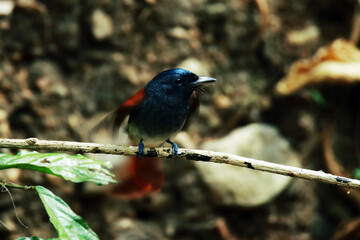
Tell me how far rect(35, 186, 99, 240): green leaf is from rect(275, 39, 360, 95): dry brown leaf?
Result: 279 centimetres

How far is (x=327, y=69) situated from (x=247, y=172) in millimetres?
1163

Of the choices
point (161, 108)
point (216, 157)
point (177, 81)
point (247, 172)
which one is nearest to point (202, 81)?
point (177, 81)

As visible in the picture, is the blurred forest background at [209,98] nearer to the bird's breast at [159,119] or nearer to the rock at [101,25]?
the rock at [101,25]

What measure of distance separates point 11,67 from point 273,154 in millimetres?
2399

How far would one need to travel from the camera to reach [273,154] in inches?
157

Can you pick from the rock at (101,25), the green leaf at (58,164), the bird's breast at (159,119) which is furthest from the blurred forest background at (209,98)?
the green leaf at (58,164)

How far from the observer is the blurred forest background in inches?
142

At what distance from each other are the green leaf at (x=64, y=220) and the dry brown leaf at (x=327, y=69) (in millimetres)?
2786

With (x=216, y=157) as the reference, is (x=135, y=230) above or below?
above

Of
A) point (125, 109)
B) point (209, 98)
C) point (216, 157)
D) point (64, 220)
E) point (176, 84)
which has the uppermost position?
point (209, 98)

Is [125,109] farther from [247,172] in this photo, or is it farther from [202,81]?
[247,172]

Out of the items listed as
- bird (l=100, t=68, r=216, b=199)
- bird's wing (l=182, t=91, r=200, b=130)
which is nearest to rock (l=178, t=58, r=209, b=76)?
bird's wing (l=182, t=91, r=200, b=130)

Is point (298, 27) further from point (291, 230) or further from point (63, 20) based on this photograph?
point (63, 20)

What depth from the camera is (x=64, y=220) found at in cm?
165
